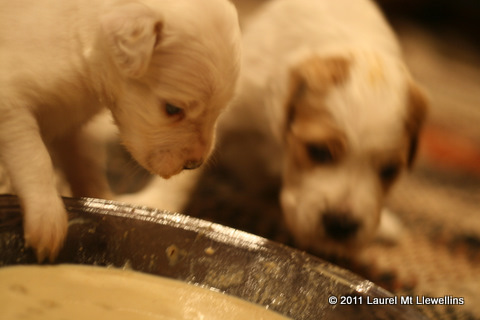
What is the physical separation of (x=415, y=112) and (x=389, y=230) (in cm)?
63

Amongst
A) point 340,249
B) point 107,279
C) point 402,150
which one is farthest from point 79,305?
point 402,150

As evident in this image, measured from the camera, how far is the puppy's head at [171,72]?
107 cm

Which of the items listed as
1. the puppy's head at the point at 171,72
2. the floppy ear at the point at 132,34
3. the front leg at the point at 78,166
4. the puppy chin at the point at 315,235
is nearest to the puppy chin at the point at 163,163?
the puppy's head at the point at 171,72

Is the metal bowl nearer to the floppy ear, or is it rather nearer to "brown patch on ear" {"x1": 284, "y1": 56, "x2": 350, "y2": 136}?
the floppy ear

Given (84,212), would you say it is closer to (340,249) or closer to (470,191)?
(340,249)

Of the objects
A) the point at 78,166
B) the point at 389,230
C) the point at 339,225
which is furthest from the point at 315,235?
the point at 78,166

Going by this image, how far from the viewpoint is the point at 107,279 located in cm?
111

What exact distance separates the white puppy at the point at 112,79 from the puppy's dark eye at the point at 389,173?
0.66 meters

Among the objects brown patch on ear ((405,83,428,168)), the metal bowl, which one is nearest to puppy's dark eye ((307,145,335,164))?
brown patch on ear ((405,83,428,168))

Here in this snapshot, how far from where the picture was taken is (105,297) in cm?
105

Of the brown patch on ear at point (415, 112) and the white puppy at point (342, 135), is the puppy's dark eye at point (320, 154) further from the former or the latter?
the brown patch on ear at point (415, 112)

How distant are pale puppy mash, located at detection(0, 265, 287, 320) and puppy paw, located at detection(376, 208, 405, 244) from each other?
109cm

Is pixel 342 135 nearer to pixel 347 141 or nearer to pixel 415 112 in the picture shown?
pixel 347 141

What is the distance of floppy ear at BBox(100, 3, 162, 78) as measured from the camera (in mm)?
1054
